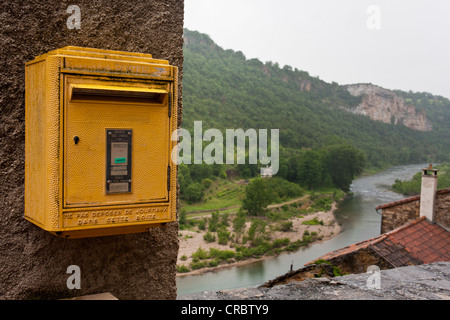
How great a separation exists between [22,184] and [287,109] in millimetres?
67654

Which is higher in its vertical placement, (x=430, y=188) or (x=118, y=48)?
(x=118, y=48)

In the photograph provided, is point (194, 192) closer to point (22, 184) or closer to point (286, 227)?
point (286, 227)

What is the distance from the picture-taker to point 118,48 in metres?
1.83

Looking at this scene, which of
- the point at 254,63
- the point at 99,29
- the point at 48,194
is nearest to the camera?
the point at 48,194

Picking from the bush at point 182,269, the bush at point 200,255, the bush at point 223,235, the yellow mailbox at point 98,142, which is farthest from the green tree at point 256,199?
the yellow mailbox at point 98,142

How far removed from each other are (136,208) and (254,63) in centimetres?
8059

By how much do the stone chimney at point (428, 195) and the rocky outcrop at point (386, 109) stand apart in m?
76.9

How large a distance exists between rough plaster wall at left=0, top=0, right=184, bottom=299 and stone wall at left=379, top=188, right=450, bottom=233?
12.2m

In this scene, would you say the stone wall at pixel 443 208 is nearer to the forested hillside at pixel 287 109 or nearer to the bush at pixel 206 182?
the bush at pixel 206 182

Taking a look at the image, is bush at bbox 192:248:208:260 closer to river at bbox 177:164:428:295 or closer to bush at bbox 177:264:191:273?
bush at bbox 177:264:191:273

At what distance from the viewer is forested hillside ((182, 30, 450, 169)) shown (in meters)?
57.9

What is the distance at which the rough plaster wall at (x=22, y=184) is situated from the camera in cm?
162

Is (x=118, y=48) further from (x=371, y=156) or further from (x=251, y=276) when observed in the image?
(x=371, y=156)
